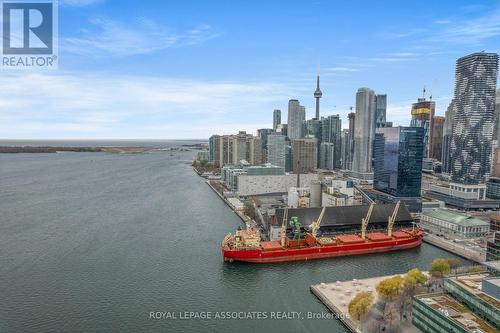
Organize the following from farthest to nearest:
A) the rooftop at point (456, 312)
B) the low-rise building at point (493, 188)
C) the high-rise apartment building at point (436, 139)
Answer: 1. the high-rise apartment building at point (436, 139)
2. the low-rise building at point (493, 188)
3. the rooftop at point (456, 312)

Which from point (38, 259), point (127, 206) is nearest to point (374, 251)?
point (38, 259)

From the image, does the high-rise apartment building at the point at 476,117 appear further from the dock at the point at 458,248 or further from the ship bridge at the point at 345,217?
the dock at the point at 458,248

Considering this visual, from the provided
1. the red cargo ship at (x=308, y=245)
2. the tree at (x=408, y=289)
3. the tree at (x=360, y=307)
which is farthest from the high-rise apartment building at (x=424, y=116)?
the tree at (x=360, y=307)

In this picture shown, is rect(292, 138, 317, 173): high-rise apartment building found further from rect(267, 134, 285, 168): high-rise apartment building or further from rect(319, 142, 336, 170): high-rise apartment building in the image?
rect(319, 142, 336, 170): high-rise apartment building

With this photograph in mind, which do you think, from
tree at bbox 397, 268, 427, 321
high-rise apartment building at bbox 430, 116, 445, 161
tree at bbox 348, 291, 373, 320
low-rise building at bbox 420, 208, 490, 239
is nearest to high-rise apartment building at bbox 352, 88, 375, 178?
high-rise apartment building at bbox 430, 116, 445, 161

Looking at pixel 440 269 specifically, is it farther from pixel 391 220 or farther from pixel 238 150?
pixel 238 150

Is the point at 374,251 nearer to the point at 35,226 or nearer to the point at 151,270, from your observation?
the point at 151,270
